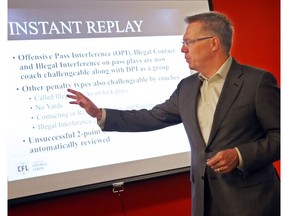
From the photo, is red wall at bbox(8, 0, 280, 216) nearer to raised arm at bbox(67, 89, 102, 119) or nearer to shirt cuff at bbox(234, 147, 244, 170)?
raised arm at bbox(67, 89, 102, 119)

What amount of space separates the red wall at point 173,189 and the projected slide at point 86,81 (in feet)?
0.38

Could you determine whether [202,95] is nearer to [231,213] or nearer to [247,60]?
[231,213]

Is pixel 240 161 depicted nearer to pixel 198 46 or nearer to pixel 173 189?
pixel 198 46

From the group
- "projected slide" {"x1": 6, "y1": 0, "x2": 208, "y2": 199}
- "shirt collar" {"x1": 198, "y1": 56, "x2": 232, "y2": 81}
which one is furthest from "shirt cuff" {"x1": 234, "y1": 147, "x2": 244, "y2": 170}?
"projected slide" {"x1": 6, "y1": 0, "x2": 208, "y2": 199}

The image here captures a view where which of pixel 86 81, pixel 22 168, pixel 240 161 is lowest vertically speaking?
pixel 22 168

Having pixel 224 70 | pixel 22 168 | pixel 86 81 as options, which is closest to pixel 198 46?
pixel 224 70

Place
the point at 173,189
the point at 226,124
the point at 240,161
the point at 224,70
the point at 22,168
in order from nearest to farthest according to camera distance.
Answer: the point at 240,161, the point at 226,124, the point at 224,70, the point at 22,168, the point at 173,189

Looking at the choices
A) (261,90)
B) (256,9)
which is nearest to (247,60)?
(256,9)

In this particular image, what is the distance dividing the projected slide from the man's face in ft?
1.99

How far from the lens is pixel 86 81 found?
1.94 metres

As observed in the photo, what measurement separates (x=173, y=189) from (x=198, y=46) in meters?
1.09

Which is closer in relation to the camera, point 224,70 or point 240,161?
point 240,161

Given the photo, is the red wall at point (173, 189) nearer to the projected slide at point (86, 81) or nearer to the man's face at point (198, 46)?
the projected slide at point (86, 81)

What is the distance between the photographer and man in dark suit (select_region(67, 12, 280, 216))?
4.18ft
